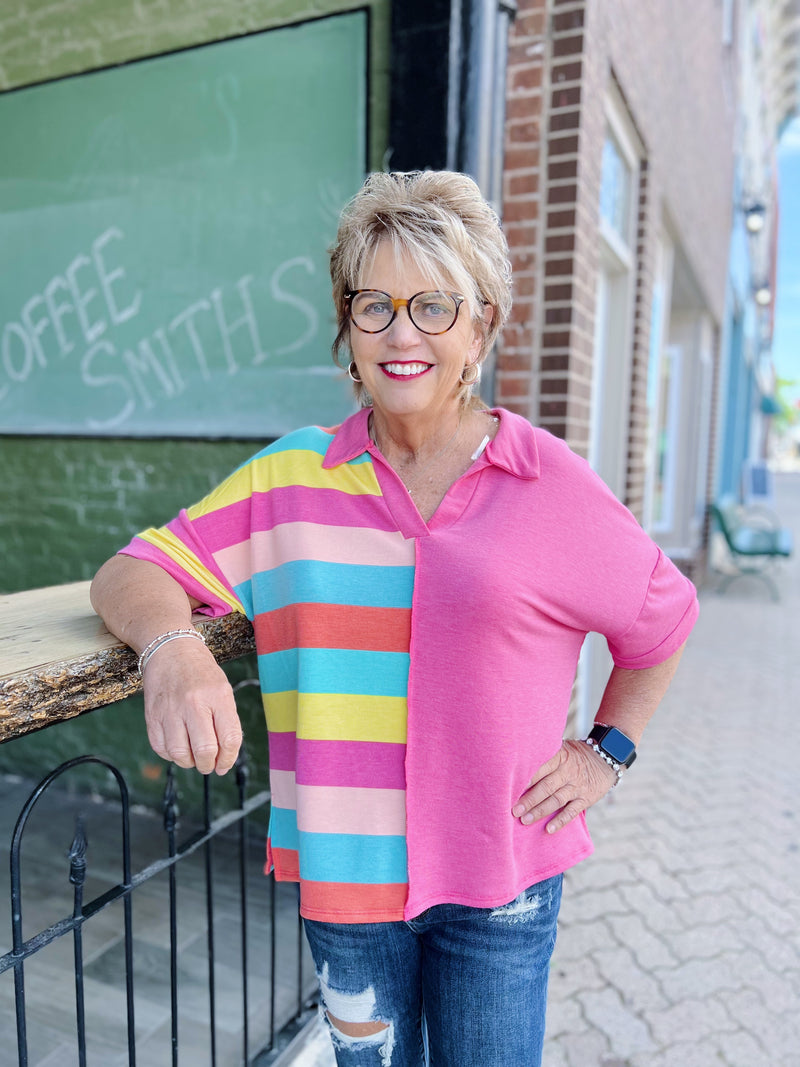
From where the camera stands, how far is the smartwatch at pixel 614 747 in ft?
4.82

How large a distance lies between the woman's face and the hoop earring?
0.05 m

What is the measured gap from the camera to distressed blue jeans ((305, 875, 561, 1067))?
130 centimetres

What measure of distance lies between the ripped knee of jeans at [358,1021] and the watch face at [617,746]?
58cm

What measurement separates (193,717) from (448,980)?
0.65m

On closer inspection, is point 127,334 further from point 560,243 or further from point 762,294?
point 762,294

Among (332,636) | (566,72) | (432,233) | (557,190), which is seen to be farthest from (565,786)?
(566,72)

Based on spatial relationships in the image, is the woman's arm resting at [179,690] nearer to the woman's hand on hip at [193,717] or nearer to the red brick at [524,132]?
the woman's hand on hip at [193,717]

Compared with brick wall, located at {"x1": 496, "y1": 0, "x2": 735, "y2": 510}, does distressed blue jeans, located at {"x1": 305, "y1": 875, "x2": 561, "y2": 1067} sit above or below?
below

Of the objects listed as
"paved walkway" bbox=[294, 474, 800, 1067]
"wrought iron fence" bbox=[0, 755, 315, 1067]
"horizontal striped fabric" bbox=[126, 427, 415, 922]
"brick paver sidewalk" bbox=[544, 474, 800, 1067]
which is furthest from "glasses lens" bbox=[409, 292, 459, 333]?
"brick paver sidewalk" bbox=[544, 474, 800, 1067]

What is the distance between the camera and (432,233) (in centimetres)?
125

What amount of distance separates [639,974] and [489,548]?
7.03ft

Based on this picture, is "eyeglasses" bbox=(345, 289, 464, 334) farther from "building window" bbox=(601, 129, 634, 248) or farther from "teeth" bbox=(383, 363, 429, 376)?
"building window" bbox=(601, 129, 634, 248)

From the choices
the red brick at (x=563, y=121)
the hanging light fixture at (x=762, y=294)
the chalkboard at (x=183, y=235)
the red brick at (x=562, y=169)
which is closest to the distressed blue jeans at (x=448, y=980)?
the chalkboard at (x=183, y=235)

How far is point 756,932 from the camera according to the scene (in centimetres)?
289
